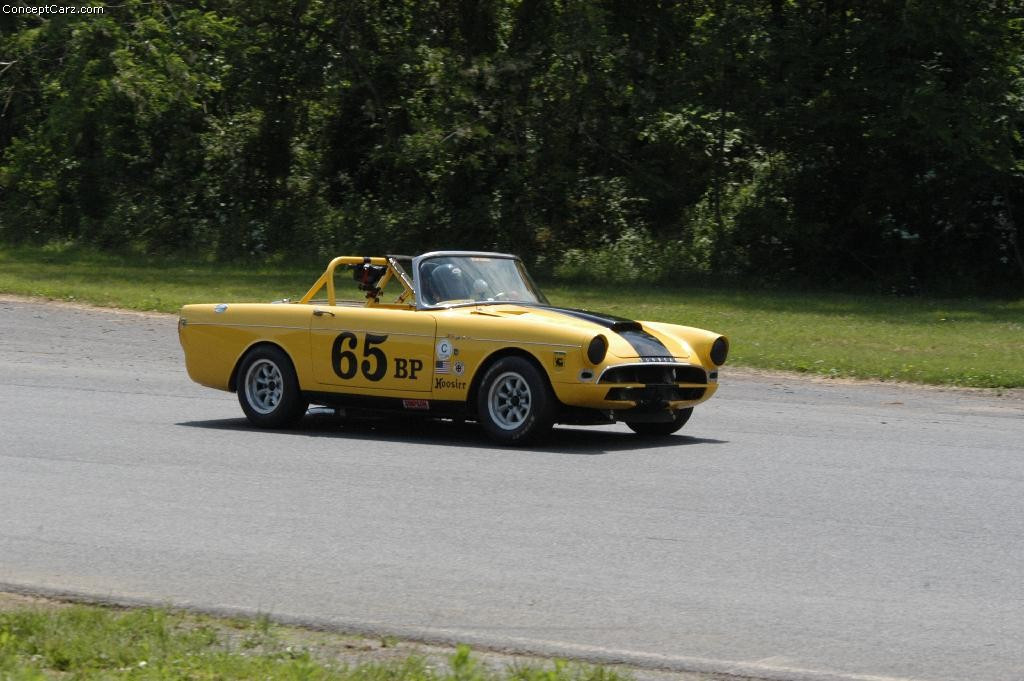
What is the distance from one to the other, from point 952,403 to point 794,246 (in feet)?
53.2

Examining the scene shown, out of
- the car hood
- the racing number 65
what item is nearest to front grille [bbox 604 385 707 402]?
the car hood

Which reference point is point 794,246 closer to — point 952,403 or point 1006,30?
point 1006,30

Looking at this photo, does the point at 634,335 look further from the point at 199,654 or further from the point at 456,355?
the point at 199,654

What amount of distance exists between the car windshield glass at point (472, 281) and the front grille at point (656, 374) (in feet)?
5.06

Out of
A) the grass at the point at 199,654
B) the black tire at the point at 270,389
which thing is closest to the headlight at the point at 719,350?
the black tire at the point at 270,389

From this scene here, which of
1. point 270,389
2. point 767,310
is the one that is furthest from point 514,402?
point 767,310

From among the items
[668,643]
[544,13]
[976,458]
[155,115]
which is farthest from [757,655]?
[155,115]

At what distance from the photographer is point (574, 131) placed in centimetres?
3136

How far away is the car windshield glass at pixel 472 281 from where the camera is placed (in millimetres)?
11438

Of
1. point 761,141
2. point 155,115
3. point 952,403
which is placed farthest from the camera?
point 155,115

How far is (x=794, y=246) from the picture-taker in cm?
3084

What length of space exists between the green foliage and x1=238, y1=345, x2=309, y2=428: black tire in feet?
60.5
